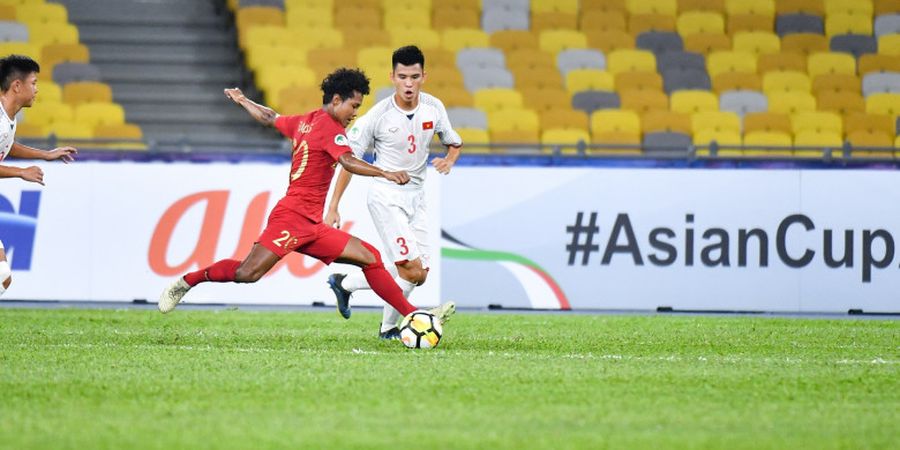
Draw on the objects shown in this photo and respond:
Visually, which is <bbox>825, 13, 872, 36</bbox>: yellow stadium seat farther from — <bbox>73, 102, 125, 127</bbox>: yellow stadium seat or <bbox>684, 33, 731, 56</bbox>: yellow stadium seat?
<bbox>73, 102, 125, 127</bbox>: yellow stadium seat

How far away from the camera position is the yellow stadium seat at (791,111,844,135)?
20984 mm

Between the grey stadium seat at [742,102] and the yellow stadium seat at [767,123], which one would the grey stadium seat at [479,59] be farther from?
the yellow stadium seat at [767,123]

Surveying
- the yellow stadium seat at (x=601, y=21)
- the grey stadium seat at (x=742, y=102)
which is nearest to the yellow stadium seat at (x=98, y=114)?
the yellow stadium seat at (x=601, y=21)

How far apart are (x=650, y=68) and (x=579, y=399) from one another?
14.9m

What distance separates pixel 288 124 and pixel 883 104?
13.6m

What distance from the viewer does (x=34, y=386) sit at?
775 cm

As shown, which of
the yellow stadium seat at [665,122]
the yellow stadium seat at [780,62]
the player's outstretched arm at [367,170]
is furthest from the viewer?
the yellow stadium seat at [780,62]

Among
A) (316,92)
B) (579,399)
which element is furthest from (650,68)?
(579,399)

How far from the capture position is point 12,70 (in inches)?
407

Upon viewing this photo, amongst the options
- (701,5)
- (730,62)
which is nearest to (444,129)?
(730,62)

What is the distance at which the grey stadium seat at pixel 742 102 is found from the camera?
21.4 meters

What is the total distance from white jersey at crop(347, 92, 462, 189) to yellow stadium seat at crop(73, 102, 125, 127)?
9.51 meters

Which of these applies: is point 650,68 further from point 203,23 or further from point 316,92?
point 203,23

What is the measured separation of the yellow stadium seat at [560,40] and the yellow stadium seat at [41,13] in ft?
24.1
